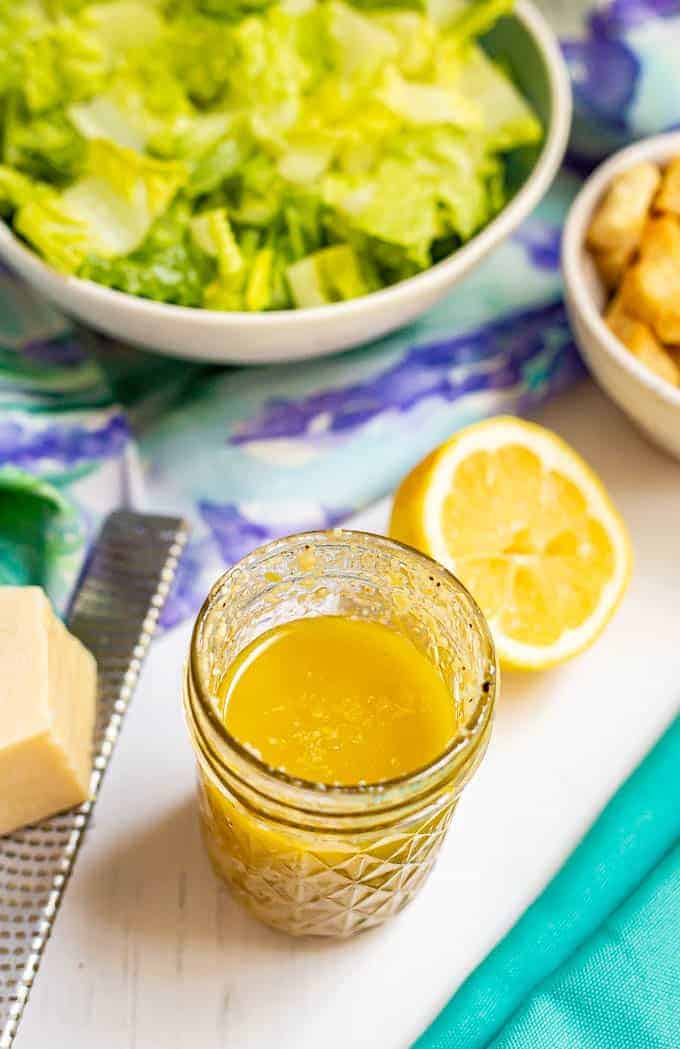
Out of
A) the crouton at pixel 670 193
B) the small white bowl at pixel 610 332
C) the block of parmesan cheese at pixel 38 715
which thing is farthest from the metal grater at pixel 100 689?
the crouton at pixel 670 193

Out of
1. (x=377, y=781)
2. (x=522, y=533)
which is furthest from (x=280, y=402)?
(x=377, y=781)

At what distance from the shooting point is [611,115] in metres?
1.56

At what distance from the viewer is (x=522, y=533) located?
47.2 inches

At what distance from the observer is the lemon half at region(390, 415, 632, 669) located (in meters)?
1.16

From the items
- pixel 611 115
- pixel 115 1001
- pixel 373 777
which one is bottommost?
pixel 115 1001

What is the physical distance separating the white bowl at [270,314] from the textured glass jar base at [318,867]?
19.1 inches

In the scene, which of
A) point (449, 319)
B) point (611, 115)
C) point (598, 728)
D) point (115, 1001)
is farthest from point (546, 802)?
point (611, 115)

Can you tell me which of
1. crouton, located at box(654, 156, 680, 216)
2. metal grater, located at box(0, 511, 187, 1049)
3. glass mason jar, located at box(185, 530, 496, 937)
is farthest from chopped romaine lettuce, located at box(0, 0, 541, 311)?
glass mason jar, located at box(185, 530, 496, 937)

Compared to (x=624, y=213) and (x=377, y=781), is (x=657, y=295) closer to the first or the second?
(x=624, y=213)

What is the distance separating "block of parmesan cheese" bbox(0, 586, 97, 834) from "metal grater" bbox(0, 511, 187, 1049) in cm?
2

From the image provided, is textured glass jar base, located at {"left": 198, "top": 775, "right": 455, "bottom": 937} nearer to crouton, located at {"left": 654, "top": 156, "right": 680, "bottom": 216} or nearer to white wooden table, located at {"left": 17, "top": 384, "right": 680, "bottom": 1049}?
white wooden table, located at {"left": 17, "top": 384, "right": 680, "bottom": 1049}

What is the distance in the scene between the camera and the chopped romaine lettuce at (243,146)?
134cm

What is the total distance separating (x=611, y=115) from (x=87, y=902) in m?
→ 1.12

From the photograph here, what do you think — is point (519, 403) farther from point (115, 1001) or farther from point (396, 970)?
point (115, 1001)
